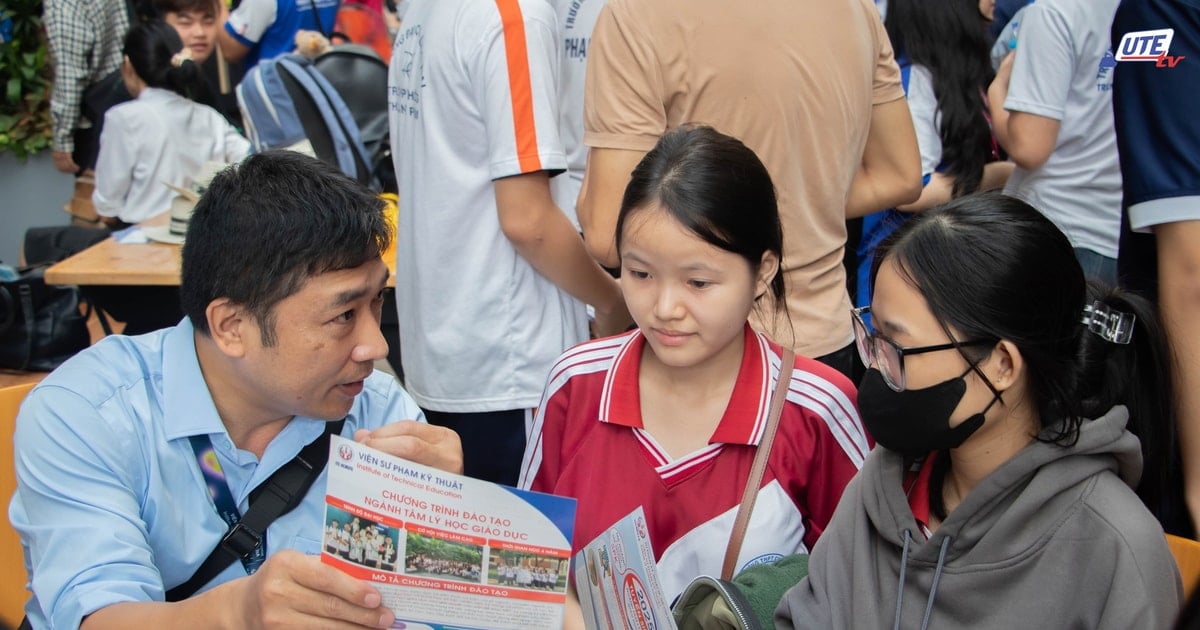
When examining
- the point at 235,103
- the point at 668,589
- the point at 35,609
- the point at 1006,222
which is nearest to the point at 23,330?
the point at 235,103

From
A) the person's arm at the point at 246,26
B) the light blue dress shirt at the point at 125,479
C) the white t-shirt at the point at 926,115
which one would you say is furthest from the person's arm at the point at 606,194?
the person's arm at the point at 246,26

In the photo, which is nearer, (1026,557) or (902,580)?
(1026,557)

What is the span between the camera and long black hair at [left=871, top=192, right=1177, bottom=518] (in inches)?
61.3

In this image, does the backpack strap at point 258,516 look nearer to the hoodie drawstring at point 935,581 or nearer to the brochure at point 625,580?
the brochure at point 625,580

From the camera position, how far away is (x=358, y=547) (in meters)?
1.41

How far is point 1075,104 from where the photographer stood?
3201 millimetres

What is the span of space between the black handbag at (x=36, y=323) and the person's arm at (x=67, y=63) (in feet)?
7.61

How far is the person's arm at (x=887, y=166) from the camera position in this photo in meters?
2.57

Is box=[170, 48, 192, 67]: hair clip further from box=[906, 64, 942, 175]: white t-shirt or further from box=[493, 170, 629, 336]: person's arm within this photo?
box=[906, 64, 942, 175]: white t-shirt

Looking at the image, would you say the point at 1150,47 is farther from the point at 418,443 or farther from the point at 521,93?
the point at 418,443

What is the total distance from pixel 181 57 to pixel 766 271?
4.07 m

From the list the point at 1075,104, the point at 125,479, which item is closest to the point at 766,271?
the point at 125,479

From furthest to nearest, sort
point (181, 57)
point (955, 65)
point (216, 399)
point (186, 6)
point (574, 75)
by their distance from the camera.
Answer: point (186, 6)
point (181, 57)
point (955, 65)
point (574, 75)
point (216, 399)

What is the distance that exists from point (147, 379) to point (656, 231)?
93 centimetres
